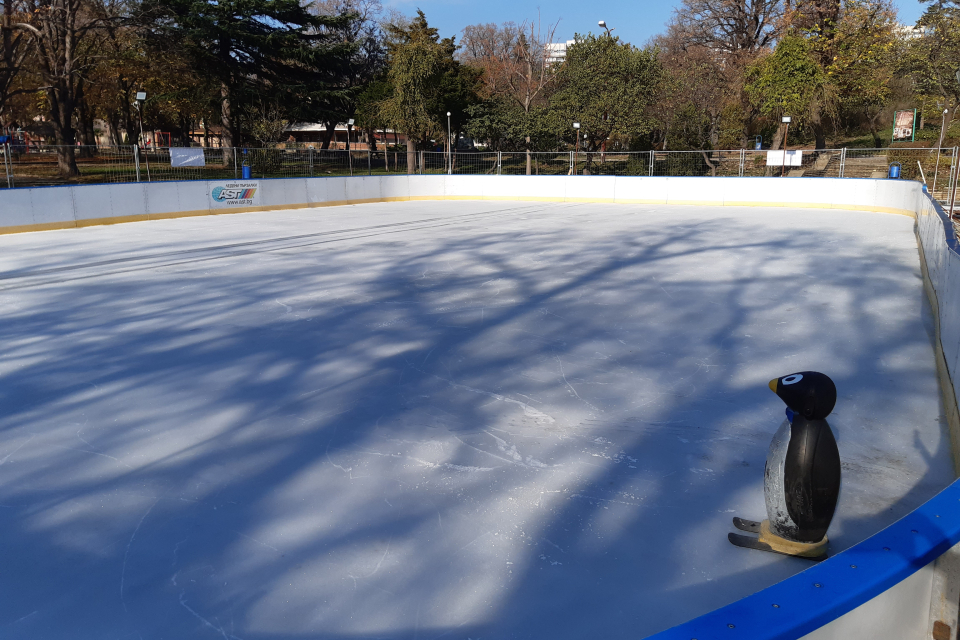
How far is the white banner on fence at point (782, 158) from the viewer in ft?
87.1

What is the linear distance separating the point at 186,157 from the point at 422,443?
20134mm

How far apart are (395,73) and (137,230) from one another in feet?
73.3

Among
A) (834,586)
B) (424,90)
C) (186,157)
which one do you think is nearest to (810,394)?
(834,586)

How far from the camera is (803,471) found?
3.15m

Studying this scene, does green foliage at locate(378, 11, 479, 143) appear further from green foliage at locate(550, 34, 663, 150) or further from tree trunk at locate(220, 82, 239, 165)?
tree trunk at locate(220, 82, 239, 165)

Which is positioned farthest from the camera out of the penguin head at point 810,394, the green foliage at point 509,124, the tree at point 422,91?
the green foliage at point 509,124

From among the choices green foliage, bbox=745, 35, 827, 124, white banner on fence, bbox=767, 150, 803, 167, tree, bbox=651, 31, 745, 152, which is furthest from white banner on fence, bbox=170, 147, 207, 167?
green foliage, bbox=745, 35, 827, 124

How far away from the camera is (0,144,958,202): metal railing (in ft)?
66.1

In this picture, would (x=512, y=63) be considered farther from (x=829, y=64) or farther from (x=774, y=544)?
(x=774, y=544)

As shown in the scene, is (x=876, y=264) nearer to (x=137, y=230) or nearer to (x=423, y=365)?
(x=423, y=365)

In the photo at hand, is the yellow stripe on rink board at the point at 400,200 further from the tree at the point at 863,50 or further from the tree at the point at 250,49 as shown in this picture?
the tree at the point at 250,49

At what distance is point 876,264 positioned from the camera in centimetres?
1213

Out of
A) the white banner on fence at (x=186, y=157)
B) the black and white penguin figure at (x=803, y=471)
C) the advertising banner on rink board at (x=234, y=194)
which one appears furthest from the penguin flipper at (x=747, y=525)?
the white banner on fence at (x=186, y=157)

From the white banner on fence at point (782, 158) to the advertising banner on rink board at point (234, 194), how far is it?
63.5 feet
